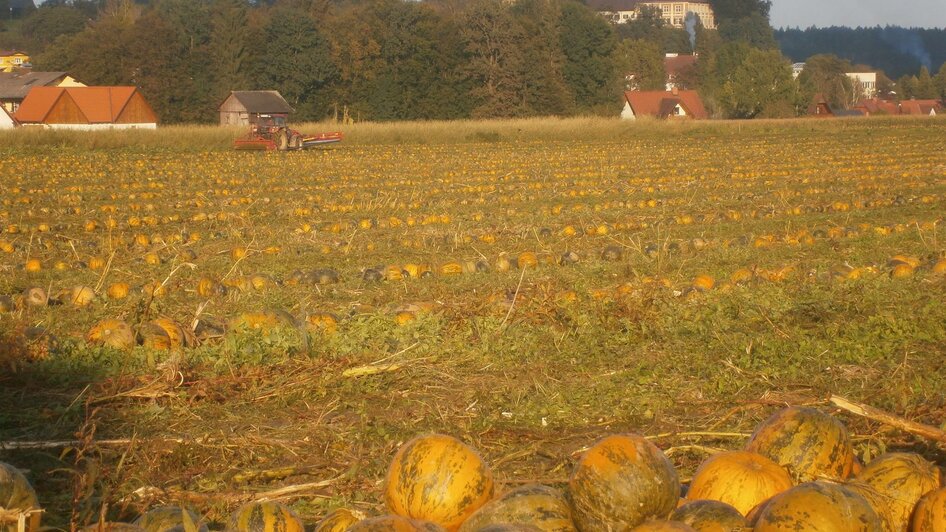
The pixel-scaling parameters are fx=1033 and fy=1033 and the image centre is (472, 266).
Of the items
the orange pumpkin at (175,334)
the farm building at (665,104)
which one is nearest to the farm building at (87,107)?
the farm building at (665,104)

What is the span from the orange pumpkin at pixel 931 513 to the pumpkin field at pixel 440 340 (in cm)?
15

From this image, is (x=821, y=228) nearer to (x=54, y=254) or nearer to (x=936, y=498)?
(x=54, y=254)

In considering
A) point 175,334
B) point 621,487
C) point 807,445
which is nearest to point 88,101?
point 175,334

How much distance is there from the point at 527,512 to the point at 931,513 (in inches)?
49.7

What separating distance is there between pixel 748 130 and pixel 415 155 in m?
23.2

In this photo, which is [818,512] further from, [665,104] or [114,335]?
[665,104]

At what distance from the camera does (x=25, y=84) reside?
75.7 m

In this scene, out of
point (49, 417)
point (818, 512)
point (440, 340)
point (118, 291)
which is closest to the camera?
point (818, 512)

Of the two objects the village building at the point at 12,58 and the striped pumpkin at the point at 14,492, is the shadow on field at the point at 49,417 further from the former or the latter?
the village building at the point at 12,58

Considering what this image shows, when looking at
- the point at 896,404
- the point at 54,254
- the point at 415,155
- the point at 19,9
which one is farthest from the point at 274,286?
the point at 19,9

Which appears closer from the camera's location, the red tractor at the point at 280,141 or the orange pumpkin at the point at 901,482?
the orange pumpkin at the point at 901,482

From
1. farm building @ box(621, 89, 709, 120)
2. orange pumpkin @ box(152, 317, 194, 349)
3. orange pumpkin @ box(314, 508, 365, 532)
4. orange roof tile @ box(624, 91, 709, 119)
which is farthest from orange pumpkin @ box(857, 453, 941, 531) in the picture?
orange roof tile @ box(624, 91, 709, 119)

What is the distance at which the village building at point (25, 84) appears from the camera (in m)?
74.4

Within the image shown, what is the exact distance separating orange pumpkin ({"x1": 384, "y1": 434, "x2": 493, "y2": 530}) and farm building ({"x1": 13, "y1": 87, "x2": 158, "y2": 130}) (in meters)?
62.3
